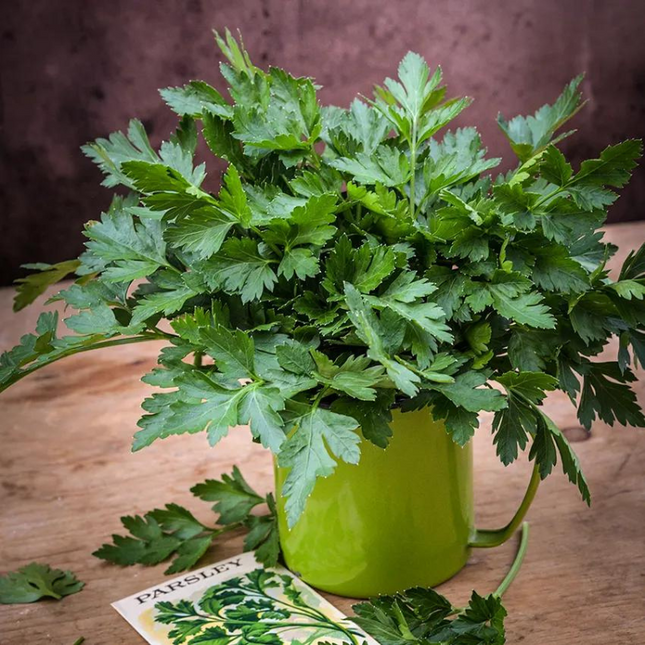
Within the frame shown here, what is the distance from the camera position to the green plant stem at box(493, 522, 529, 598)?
0.78 metres

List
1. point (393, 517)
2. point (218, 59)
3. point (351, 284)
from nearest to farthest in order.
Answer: point (351, 284)
point (393, 517)
point (218, 59)

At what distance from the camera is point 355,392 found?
594mm

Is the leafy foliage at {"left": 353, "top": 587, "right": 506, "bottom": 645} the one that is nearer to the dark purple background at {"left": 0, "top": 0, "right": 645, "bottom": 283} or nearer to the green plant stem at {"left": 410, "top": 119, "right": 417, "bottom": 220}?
the green plant stem at {"left": 410, "top": 119, "right": 417, "bottom": 220}

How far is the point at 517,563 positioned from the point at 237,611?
25 cm

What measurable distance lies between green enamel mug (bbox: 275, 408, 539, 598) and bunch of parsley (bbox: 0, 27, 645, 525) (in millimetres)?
59

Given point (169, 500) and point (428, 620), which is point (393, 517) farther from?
point (169, 500)

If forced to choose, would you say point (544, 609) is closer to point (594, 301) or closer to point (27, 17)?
point (594, 301)

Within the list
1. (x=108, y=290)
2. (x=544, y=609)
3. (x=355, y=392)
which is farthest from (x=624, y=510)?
(x=108, y=290)

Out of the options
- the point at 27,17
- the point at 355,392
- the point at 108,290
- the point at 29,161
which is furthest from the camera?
the point at 29,161

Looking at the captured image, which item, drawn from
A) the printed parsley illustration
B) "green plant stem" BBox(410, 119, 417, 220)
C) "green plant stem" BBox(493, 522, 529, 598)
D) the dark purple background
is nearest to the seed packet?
the printed parsley illustration

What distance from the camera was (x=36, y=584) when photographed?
0.81 metres

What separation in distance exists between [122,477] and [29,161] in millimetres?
938

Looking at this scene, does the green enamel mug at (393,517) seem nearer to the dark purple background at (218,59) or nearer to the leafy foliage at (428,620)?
the leafy foliage at (428,620)

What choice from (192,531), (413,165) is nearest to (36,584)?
(192,531)
